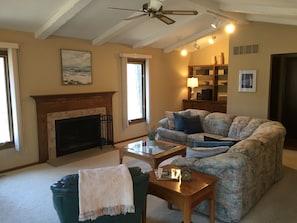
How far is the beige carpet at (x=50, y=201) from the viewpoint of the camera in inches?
119

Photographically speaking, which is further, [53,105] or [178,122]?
[178,122]

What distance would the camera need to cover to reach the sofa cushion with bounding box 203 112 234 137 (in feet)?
17.5

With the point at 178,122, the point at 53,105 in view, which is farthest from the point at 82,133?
the point at 178,122

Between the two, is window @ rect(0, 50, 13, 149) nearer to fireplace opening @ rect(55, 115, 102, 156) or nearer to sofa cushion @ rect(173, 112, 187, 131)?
fireplace opening @ rect(55, 115, 102, 156)

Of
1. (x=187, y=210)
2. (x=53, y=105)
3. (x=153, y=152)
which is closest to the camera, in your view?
(x=187, y=210)

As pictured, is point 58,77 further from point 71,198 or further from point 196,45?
point 196,45

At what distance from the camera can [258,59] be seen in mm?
6184

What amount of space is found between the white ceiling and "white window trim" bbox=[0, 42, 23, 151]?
41 centimetres

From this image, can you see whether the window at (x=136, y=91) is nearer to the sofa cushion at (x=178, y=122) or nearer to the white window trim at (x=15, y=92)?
the sofa cushion at (x=178, y=122)

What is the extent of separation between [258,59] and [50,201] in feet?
17.9

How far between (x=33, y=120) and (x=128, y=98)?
8.80 feet

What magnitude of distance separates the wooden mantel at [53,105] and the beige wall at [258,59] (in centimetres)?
349

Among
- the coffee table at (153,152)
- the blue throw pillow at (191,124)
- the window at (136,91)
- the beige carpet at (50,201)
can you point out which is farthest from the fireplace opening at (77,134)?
the blue throw pillow at (191,124)

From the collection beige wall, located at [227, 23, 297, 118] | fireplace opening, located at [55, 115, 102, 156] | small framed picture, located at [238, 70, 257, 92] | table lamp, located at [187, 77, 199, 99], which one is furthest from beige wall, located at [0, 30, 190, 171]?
small framed picture, located at [238, 70, 257, 92]
